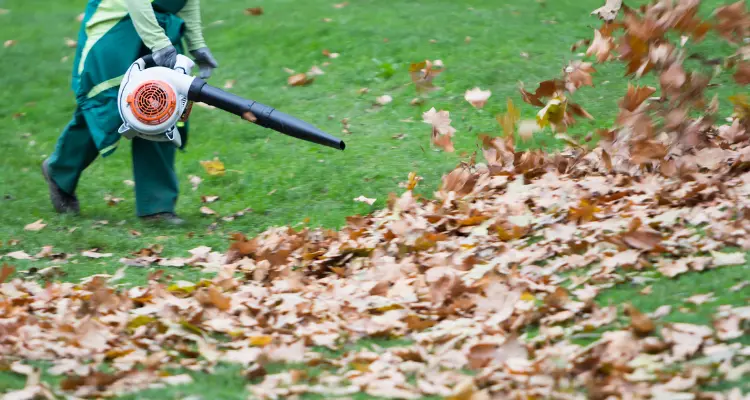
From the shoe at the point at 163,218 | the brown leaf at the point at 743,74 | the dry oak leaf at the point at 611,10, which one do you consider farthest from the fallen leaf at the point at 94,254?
the brown leaf at the point at 743,74

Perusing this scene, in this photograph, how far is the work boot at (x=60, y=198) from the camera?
5.23 metres

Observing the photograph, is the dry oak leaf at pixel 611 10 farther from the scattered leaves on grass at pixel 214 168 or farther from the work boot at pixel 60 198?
the work boot at pixel 60 198

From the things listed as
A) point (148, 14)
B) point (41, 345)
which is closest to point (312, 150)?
point (148, 14)

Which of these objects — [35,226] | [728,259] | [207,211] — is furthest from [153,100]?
[728,259]

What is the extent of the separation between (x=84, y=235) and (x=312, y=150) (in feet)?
5.99

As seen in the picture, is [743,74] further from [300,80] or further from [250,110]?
[300,80]

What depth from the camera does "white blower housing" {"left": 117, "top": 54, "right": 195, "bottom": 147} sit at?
455cm

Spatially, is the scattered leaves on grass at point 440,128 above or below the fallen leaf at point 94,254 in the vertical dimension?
above

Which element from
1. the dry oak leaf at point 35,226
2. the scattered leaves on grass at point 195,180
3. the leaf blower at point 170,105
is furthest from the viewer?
the scattered leaves on grass at point 195,180

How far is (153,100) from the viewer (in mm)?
4547

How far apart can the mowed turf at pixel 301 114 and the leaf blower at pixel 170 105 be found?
1.87 feet

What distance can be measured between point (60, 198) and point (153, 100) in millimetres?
1107

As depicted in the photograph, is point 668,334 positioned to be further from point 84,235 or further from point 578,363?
point 84,235

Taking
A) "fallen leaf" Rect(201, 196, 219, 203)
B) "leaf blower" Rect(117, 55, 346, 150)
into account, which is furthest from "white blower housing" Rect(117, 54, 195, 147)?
"fallen leaf" Rect(201, 196, 219, 203)
